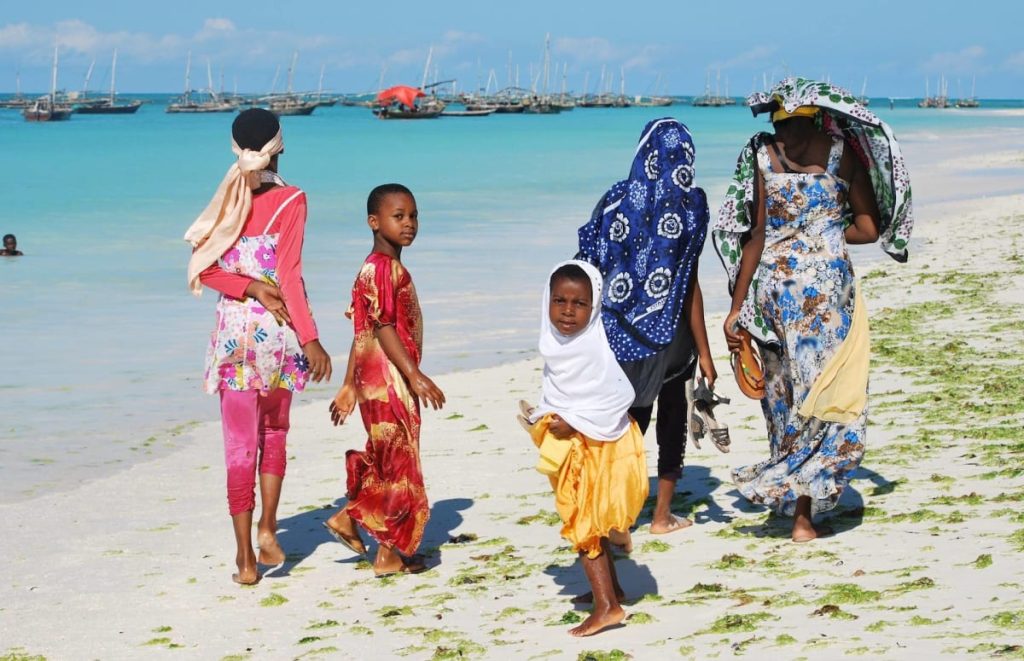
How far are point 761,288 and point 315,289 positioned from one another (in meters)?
10.2

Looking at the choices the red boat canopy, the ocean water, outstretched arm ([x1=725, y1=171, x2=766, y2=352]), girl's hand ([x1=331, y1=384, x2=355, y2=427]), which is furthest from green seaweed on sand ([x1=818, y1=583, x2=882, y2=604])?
the red boat canopy

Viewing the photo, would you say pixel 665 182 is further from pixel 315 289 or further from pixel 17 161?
pixel 17 161

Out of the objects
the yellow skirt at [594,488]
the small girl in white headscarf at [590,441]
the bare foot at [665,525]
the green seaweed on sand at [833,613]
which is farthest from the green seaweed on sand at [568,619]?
the bare foot at [665,525]

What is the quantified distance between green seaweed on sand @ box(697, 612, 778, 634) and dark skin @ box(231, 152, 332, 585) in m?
1.72

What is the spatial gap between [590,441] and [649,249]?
3.44 feet

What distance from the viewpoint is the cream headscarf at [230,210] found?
4.98 meters

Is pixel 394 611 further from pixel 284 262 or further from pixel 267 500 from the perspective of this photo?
pixel 284 262

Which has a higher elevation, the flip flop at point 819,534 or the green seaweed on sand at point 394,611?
the flip flop at point 819,534

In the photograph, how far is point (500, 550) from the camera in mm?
5402

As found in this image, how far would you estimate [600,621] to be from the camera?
4188 millimetres

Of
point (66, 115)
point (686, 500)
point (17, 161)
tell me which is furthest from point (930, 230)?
point (66, 115)

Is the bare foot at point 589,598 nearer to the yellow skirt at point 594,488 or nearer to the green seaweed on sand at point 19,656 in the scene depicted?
the yellow skirt at point 594,488

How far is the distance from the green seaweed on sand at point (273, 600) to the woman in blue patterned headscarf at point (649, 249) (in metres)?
1.51

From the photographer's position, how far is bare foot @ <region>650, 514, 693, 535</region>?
5414 millimetres
